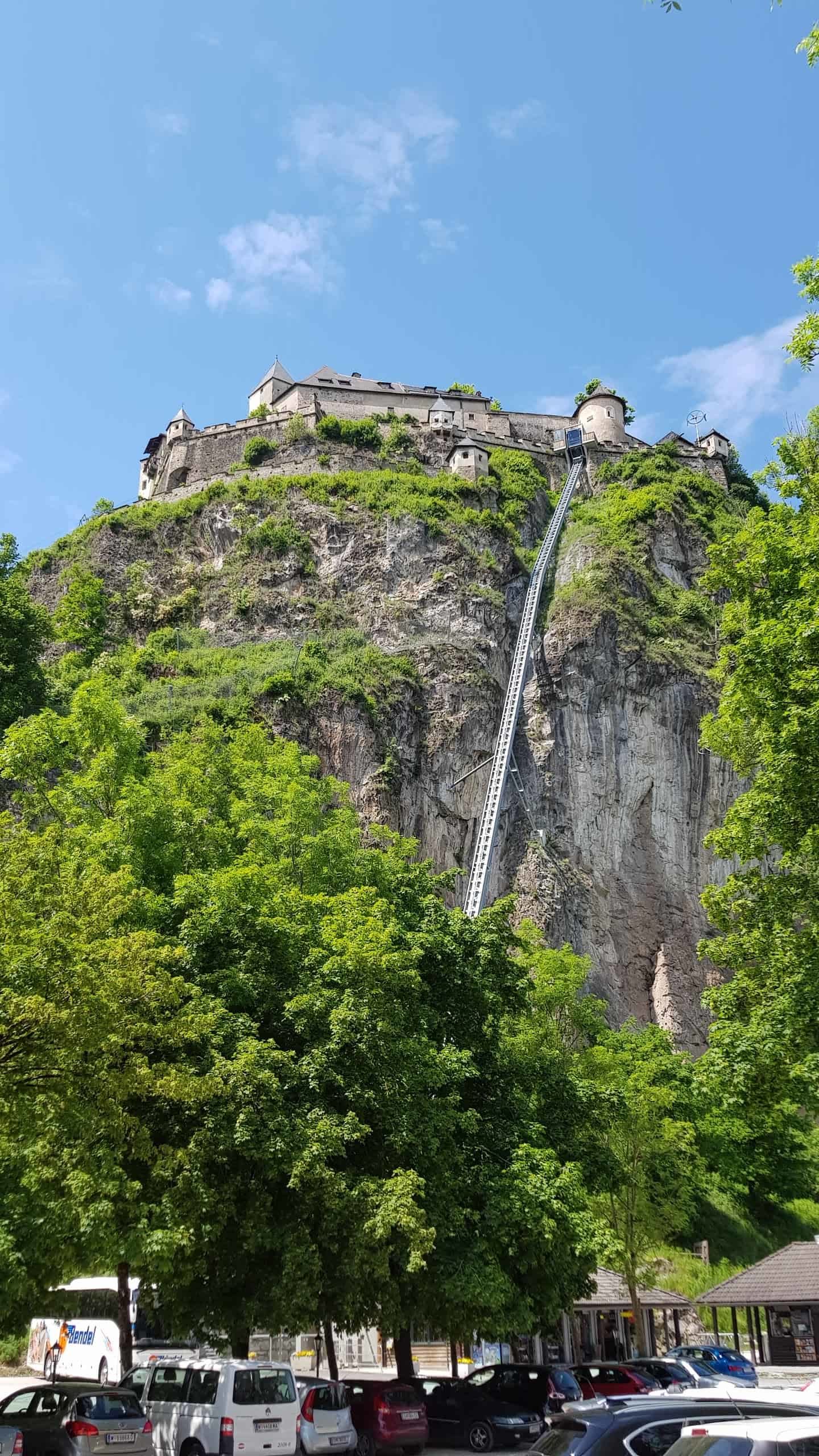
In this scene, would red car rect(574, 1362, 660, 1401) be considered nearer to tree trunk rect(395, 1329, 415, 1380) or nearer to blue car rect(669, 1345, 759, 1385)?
blue car rect(669, 1345, 759, 1385)

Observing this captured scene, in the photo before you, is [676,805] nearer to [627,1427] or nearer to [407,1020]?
[407,1020]

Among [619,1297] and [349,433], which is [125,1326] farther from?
[349,433]

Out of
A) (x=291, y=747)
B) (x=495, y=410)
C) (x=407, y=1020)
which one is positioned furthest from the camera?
(x=495, y=410)

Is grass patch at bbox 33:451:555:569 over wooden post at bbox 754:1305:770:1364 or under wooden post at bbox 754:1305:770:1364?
over

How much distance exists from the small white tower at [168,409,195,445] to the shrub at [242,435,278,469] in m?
7.87

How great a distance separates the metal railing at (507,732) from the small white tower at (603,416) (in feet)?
46.9

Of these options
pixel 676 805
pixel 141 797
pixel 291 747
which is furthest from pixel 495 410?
pixel 141 797

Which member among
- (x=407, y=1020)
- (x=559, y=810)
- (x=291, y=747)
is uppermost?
(x=559, y=810)

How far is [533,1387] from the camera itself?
2198cm

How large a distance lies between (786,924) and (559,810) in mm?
38162

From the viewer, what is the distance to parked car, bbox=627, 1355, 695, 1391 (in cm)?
2167

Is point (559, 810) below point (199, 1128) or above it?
above

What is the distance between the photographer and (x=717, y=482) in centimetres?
7831

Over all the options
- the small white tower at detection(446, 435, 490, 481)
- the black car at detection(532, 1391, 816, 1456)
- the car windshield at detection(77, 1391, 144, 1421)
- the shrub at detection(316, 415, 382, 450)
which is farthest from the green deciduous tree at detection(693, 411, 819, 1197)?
the shrub at detection(316, 415, 382, 450)
